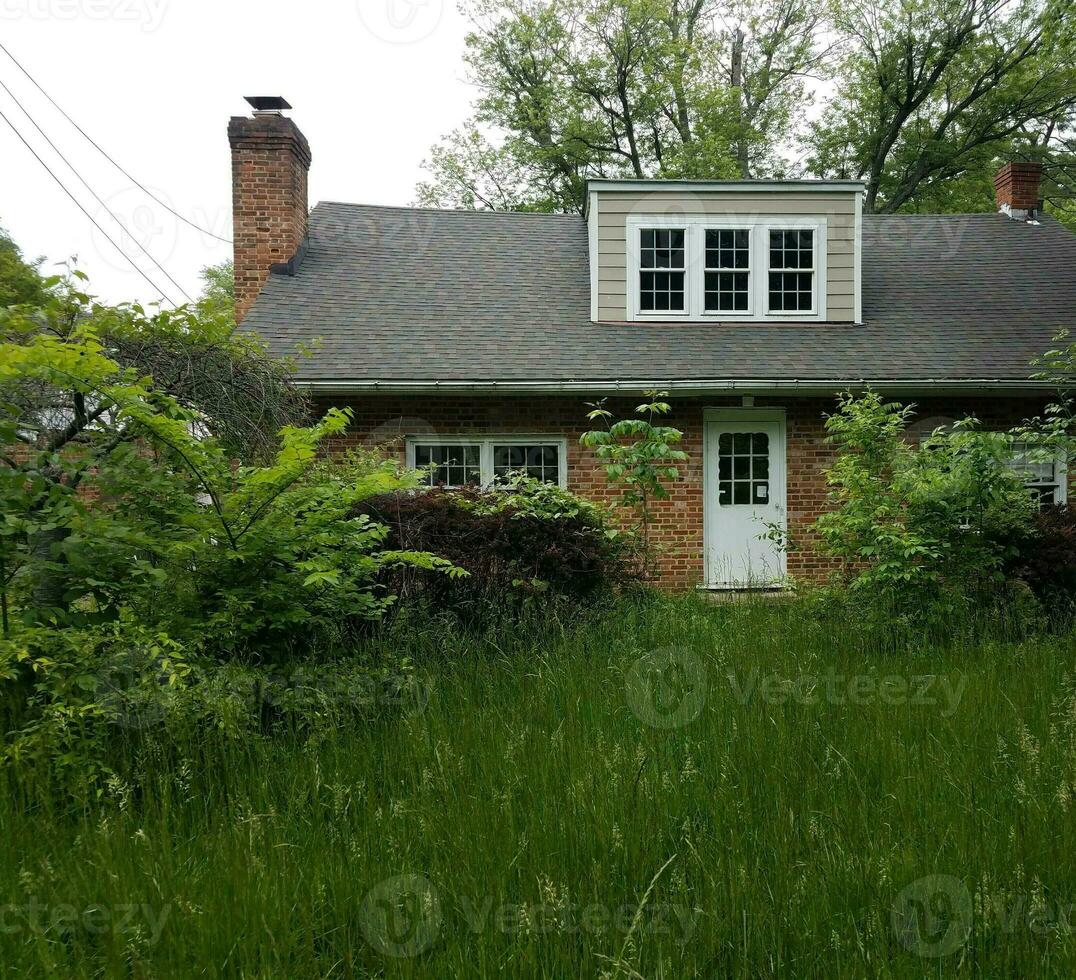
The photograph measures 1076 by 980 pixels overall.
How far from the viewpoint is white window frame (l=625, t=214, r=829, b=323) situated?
41.1 feet

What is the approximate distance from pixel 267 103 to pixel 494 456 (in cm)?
681

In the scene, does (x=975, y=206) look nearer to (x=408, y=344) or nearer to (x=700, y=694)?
(x=408, y=344)

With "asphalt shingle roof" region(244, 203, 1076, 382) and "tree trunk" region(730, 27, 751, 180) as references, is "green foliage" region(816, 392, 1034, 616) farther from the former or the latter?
"tree trunk" region(730, 27, 751, 180)

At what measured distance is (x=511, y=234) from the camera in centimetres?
1478

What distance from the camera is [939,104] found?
2277cm

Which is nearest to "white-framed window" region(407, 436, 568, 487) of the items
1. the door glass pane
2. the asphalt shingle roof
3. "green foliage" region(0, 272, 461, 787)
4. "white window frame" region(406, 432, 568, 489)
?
"white window frame" region(406, 432, 568, 489)

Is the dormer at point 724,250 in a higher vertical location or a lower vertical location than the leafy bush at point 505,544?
higher

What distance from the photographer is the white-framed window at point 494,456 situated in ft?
37.2

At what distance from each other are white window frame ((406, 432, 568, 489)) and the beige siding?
7.95 ft

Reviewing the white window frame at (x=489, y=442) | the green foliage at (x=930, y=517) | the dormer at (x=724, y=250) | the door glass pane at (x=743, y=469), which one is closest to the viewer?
the green foliage at (x=930, y=517)

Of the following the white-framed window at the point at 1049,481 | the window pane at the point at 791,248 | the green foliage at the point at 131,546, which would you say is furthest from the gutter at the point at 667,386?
the green foliage at the point at 131,546

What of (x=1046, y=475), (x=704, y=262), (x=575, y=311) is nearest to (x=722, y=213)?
(x=704, y=262)

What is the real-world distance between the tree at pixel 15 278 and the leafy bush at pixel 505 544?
10.5ft

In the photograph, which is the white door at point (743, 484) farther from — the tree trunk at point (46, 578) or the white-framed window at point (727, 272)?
the tree trunk at point (46, 578)
